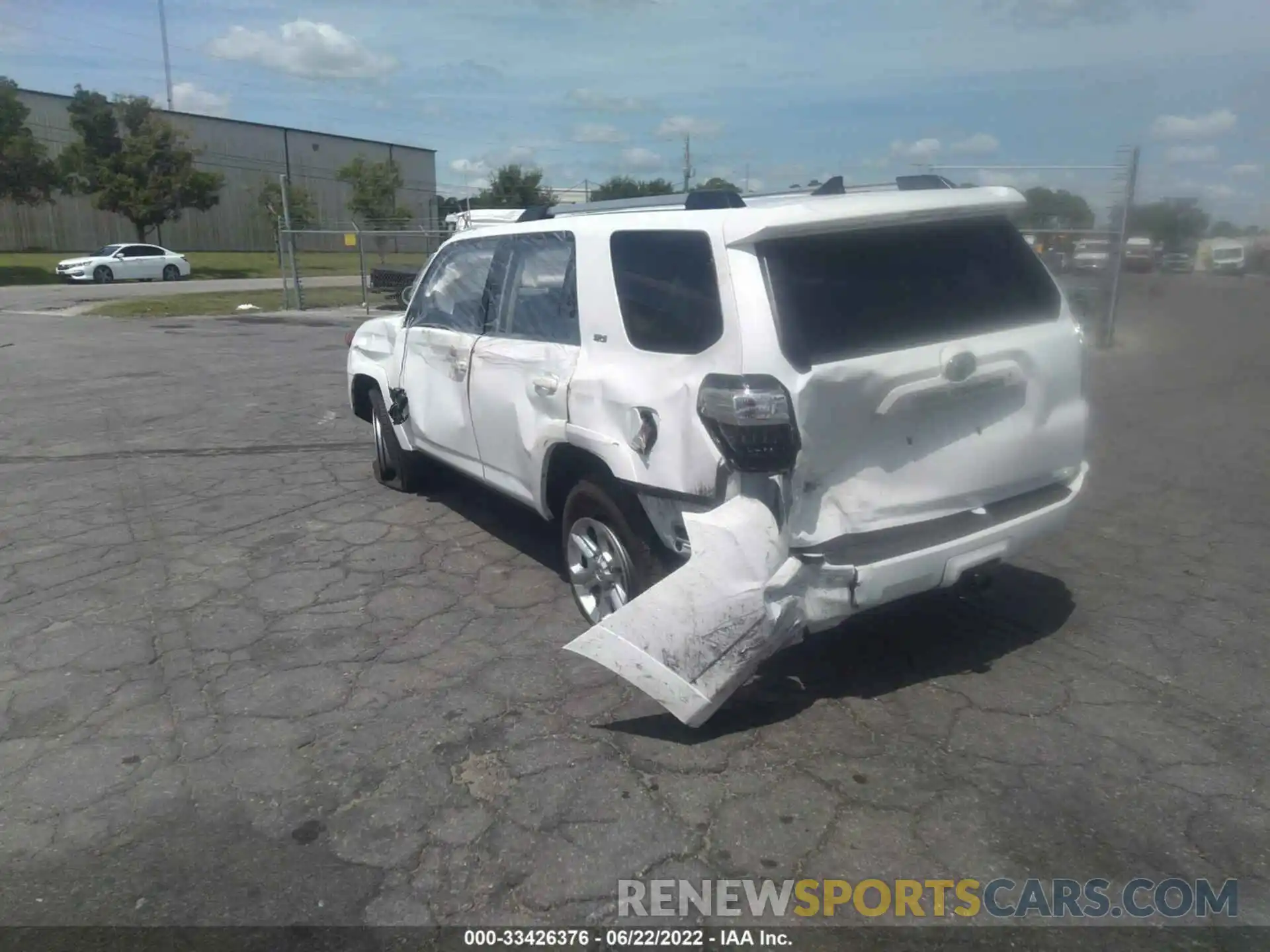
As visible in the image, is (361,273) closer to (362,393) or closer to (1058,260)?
(1058,260)

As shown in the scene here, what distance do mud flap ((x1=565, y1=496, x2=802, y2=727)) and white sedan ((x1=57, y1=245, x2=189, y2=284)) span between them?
3900 centimetres

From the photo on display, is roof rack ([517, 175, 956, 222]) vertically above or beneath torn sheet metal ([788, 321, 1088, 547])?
above

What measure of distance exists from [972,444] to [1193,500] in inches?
147

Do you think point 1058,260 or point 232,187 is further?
point 232,187

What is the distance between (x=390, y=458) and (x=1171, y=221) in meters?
11.4

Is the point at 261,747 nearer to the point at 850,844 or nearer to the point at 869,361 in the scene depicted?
the point at 850,844

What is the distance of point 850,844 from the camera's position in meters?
3.07

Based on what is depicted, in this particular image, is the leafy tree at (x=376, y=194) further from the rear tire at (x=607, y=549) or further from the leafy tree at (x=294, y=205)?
the rear tire at (x=607, y=549)

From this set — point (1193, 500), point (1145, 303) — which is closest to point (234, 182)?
point (1145, 303)

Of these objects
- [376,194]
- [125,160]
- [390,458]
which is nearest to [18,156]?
[125,160]

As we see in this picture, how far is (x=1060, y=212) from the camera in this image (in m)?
13.5

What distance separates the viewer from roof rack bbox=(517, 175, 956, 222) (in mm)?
3949

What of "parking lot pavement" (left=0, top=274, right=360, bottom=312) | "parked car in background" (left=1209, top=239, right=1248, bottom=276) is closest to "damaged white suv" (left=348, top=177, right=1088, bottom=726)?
"parked car in background" (left=1209, top=239, right=1248, bottom=276)

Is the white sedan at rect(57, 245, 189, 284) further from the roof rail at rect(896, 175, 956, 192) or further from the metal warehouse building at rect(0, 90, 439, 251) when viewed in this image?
the roof rail at rect(896, 175, 956, 192)
